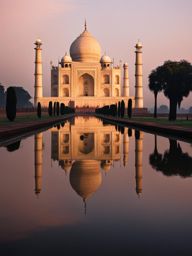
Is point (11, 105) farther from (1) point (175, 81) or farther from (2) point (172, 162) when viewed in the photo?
(2) point (172, 162)

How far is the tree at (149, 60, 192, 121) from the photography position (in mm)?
24016

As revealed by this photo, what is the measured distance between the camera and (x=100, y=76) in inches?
2349

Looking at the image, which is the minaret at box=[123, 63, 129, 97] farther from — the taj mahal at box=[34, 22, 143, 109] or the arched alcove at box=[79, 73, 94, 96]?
the arched alcove at box=[79, 73, 94, 96]

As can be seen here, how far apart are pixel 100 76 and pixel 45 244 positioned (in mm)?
58101

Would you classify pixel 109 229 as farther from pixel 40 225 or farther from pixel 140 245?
pixel 40 225

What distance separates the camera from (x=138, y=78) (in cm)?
5328

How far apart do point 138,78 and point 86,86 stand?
41.0ft

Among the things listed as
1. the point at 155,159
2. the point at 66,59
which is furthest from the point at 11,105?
the point at 66,59

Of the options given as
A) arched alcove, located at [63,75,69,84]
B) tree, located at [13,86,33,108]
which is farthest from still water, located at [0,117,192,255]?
tree, located at [13,86,33,108]

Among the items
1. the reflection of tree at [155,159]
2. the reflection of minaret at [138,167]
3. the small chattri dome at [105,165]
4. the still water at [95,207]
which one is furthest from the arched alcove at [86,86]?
the still water at [95,207]

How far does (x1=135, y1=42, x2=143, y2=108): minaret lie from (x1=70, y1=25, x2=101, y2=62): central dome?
29.3 feet

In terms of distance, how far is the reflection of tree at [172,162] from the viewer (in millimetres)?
5116

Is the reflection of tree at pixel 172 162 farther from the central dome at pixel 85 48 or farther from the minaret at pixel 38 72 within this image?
the central dome at pixel 85 48

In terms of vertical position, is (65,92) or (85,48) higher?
(85,48)
